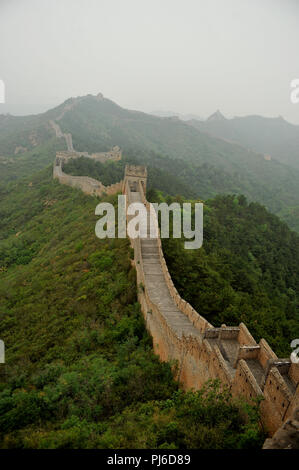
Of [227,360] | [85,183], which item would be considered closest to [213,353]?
[227,360]

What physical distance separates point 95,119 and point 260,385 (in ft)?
478

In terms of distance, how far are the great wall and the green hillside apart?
1.74 feet

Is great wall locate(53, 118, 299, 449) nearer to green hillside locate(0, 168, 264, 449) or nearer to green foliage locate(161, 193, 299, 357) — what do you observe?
green hillside locate(0, 168, 264, 449)

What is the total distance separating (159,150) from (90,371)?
13742 centimetres

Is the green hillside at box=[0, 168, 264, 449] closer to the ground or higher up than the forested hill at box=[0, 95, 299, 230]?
closer to the ground

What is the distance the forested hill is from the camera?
92.9m

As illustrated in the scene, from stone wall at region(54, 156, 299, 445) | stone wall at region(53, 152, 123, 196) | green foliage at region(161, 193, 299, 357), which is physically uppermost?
stone wall at region(53, 152, 123, 196)

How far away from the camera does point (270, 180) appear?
13700cm

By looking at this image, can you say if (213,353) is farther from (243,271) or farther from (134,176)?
(134,176)

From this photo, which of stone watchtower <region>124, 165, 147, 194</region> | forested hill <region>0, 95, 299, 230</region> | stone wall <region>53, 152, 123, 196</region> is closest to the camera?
stone watchtower <region>124, 165, 147, 194</region>


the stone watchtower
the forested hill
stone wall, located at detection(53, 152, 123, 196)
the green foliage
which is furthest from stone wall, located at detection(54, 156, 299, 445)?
the forested hill

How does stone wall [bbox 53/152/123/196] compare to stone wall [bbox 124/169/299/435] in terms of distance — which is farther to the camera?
stone wall [bbox 53/152/123/196]

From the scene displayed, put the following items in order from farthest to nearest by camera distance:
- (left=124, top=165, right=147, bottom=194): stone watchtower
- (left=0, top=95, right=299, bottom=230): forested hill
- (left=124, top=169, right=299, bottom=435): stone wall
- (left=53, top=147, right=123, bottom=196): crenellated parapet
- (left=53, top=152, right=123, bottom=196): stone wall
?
1. (left=0, top=95, right=299, bottom=230): forested hill
2. (left=53, top=147, right=123, bottom=196): crenellated parapet
3. (left=53, top=152, right=123, bottom=196): stone wall
4. (left=124, top=165, right=147, bottom=194): stone watchtower
5. (left=124, top=169, right=299, bottom=435): stone wall

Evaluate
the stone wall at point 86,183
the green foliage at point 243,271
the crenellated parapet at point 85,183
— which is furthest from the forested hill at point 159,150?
the green foliage at point 243,271
